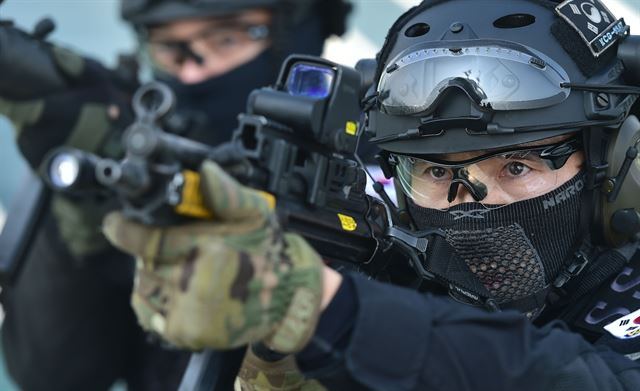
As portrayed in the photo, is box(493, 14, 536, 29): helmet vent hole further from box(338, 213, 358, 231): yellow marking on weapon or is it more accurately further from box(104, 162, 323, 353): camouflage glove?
box(104, 162, 323, 353): camouflage glove

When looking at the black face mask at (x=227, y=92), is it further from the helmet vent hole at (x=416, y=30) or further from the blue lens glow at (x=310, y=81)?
the blue lens glow at (x=310, y=81)

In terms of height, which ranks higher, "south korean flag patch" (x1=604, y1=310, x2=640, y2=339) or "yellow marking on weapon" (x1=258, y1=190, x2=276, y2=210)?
"yellow marking on weapon" (x1=258, y1=190, x2=276, y2=210)

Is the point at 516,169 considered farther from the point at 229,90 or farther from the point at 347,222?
the point at 229,90

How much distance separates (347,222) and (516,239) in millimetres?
563

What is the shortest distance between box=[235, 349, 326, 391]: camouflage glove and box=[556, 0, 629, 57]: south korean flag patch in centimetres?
103

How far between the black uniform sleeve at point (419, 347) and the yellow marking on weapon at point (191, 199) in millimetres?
258

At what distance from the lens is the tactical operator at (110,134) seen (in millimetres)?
3141

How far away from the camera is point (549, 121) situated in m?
1.99

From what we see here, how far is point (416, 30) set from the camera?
7.27 ft

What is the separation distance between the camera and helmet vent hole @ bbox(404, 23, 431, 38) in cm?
220

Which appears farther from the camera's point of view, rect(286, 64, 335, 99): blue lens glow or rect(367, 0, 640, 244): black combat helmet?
rect(367, 0, 640, 244): black combat helmet

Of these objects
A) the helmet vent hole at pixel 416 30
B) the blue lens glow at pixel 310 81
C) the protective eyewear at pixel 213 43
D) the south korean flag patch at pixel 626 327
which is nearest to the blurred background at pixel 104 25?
the protective eyewear at pixel 213 43

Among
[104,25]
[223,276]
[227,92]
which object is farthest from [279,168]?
[104,25]

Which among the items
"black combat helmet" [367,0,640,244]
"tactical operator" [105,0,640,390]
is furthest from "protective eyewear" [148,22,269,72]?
"black combat helmet" [367,0,640,244]
